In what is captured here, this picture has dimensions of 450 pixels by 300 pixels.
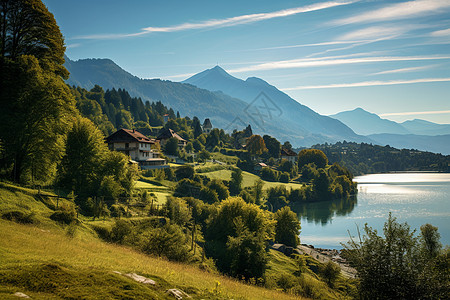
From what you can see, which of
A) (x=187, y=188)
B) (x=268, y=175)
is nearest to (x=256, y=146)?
(x=268, y=175)

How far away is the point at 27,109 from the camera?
1253 inches

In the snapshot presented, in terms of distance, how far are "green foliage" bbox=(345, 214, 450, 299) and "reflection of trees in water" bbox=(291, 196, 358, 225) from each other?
7620 cm

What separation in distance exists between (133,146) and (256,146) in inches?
3226

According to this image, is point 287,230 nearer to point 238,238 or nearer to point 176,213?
point 238,238

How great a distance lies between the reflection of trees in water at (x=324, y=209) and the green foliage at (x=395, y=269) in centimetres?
7620

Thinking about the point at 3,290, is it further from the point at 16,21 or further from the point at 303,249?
the point at 303,249

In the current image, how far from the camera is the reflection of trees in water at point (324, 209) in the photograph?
98.6 metres

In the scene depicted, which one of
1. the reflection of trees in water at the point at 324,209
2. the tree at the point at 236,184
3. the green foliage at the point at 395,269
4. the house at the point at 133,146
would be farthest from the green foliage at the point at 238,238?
the reflection of trees in water at the point at 324,209

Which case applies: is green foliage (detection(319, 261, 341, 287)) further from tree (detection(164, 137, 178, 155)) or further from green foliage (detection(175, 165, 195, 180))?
tree (detection(164, 137, 178, 155))

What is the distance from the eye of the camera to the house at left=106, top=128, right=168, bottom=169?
78.9 m

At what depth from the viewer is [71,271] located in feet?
42.3

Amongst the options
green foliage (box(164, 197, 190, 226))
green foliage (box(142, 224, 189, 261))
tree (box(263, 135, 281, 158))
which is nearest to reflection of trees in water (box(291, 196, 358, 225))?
tree (box(263, 135, 281, 158))

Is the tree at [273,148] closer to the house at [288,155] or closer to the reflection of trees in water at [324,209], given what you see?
the house at [288,155]

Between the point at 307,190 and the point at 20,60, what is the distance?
10453 centimetres
